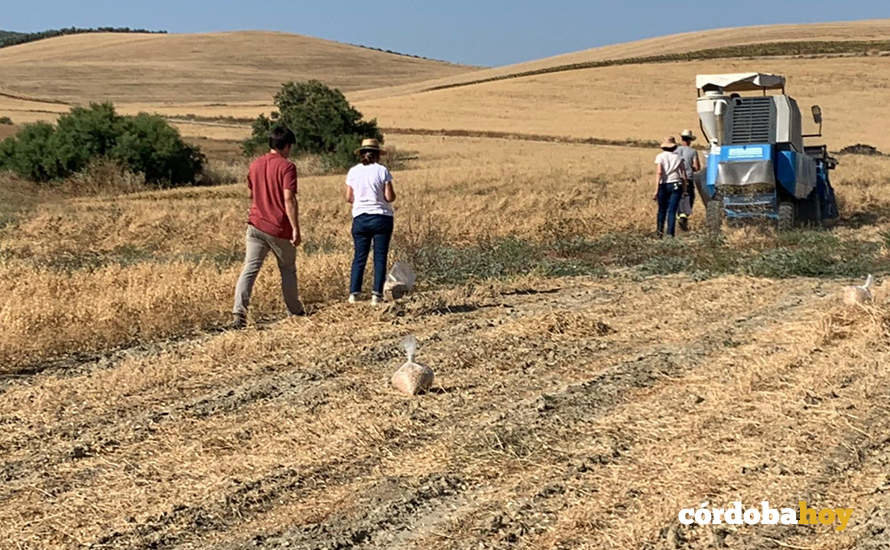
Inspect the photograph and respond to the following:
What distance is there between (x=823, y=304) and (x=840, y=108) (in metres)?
42.0

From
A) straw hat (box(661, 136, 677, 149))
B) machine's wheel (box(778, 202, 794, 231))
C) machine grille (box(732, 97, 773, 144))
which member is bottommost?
machine's wheel (box(778, 202, 794, 231))

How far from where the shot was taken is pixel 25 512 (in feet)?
14.4

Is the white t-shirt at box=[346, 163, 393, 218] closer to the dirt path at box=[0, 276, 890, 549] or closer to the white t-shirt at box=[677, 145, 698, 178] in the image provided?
the dirt path at box=[0, 276, 890, 549]

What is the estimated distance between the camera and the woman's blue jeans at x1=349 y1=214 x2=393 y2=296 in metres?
8.98

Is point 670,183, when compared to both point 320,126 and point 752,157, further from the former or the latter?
point 320,126

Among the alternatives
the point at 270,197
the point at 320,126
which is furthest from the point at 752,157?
the point at 320,126

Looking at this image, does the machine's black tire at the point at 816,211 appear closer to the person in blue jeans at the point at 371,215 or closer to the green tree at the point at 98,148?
the person in blue jeans at the point at 371,215

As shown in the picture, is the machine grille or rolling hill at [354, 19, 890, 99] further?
rolling hill at [354, 19, 890, 99]

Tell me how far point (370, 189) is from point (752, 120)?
336 inches

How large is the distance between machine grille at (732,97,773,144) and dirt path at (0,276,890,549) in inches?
310

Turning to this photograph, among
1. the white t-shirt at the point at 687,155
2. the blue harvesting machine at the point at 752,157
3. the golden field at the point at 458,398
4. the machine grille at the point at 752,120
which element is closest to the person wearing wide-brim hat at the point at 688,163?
the white t-shirt at the point at 687,155

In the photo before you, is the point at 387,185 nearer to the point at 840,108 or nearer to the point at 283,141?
the point at 283,141

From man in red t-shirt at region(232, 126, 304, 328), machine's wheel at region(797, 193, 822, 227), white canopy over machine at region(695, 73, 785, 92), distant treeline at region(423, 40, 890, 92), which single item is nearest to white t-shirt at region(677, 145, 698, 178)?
white canopy over machine at region(695, 73, 785, 92)

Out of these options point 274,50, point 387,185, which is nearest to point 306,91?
point 387,185
